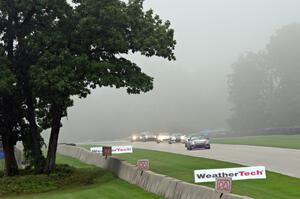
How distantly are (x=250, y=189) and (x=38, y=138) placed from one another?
14.3 metres

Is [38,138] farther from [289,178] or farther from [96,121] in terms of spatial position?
[96,121]

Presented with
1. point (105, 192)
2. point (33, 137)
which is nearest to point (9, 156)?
point (33, 137)

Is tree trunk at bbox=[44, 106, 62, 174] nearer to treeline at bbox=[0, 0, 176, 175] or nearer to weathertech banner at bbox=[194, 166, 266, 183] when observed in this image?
treeline at bbox=[0, 0, 176, 175]

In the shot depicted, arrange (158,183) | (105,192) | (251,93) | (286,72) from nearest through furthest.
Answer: (158,183) → (105,192) → (286,72) → (251,93)

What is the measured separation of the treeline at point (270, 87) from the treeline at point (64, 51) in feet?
254

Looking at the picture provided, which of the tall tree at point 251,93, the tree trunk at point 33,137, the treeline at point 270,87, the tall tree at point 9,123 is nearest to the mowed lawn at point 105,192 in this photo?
the tree trunk at point 33,137

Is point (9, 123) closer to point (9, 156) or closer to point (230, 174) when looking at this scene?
point (9, 156)

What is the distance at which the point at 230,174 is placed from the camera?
2120 centimetres

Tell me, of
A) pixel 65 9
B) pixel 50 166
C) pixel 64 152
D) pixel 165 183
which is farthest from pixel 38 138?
pixel 64 152

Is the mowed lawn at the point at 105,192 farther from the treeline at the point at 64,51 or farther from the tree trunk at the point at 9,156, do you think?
the tree trunk at the point at 9,156

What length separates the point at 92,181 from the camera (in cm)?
2816

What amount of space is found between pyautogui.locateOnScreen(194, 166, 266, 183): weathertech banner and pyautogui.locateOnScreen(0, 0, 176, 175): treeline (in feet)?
25.6

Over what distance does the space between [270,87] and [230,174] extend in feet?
322

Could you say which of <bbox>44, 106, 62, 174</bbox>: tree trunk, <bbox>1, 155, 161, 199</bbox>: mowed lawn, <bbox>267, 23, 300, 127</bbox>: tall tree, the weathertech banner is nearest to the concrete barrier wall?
<bbox>1, 155, 161, 199</bbox>: mowed lawn
